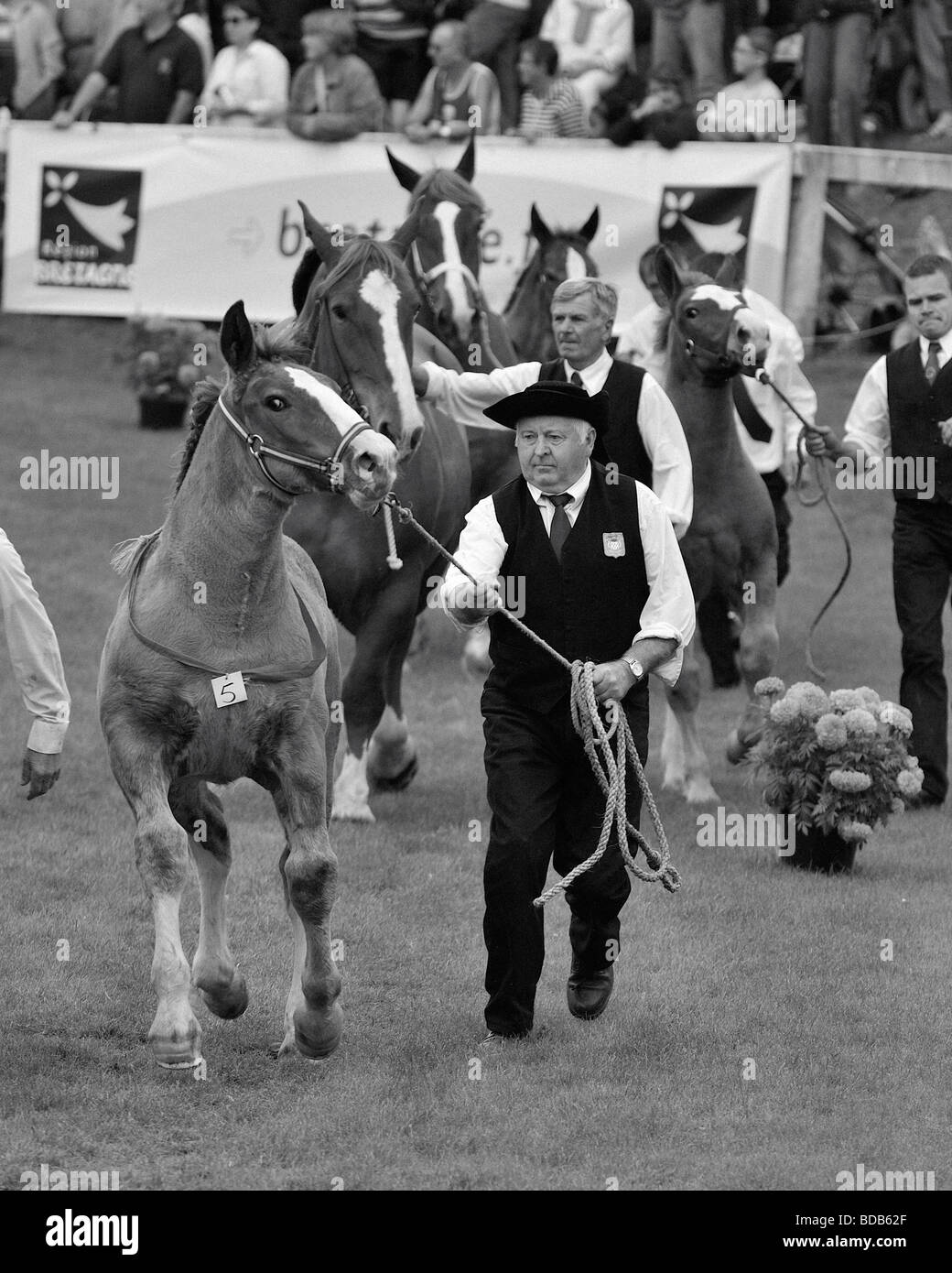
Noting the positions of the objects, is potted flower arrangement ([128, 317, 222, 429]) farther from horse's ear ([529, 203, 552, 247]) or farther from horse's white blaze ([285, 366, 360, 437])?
horse's white blaze ([285, 366, 360, 437])

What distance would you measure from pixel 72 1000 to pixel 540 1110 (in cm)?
182

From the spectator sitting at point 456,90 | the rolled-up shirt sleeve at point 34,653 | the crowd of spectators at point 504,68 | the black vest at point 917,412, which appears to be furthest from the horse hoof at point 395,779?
the spectator sitting at point 456,90

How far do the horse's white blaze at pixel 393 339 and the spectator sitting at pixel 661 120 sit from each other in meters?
9.13

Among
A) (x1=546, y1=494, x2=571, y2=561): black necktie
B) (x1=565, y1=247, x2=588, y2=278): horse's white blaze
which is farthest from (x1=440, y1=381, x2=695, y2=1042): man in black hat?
(x1=565, y1=247, x2=588, y2=278): horse's white blaze

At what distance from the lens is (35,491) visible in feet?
52.3

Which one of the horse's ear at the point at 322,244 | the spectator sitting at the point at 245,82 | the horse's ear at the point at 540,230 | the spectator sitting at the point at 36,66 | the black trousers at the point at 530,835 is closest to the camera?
the black trousers at the point at 530,835

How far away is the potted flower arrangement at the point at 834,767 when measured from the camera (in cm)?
843

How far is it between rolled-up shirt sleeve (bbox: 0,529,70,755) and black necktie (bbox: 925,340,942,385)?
16.4 feet

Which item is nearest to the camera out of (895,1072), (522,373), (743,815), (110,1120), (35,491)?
(110,1120)

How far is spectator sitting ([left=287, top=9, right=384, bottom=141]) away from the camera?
17.1m

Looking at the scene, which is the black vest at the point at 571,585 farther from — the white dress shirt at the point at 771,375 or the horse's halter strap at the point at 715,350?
the white dress shirt at the point at 771,375

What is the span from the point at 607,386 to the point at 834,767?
1.89m
